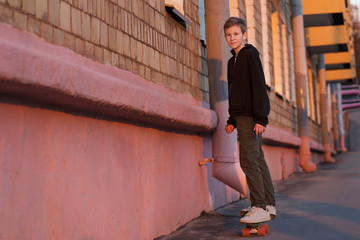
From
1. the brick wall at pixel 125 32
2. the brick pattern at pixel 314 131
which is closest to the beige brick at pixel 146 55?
the brick wall at pixel 125 32

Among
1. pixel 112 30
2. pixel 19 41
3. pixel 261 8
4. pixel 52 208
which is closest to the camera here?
pixel 19 41

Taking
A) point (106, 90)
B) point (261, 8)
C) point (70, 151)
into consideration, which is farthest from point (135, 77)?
point (261, 8)

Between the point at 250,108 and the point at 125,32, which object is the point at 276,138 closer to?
the point at 250,108

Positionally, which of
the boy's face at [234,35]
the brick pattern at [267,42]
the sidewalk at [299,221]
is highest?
the brick pattern at [267,42]

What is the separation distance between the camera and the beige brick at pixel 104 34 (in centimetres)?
348

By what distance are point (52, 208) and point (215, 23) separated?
3395 mm

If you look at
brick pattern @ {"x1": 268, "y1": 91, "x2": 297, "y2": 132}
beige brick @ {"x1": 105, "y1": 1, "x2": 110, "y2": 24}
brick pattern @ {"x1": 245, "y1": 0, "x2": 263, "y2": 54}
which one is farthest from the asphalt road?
brick pattern @ {"x1": 268, "y1": 91, "x2": 297, "y2": 132}

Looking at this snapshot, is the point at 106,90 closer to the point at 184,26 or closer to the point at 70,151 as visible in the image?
the point at 70,151

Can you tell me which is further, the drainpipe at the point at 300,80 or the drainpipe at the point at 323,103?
the drainpipe at the point at 323,103

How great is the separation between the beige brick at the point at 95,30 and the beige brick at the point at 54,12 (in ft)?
1.32

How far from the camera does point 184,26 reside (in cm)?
536

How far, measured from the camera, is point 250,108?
4.02 m

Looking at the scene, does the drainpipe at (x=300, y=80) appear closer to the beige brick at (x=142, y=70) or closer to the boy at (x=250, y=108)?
the boy at (x=250, y=108)

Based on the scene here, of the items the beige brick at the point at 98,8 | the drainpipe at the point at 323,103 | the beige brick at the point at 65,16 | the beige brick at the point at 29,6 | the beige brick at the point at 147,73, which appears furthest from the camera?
Result: the drainpipe at the point at 323,103
